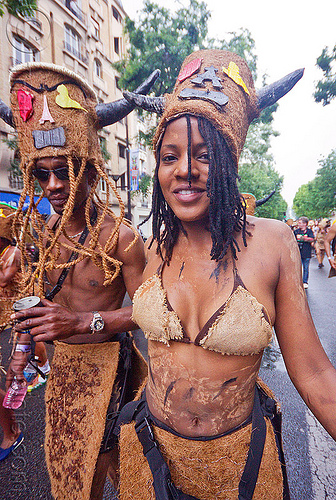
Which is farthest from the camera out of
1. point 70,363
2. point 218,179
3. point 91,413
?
point 70,363

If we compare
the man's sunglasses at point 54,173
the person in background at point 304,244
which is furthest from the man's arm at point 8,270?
the person in background at point 304,244

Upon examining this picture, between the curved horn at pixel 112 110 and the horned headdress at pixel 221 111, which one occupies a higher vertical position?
the curved horn at pixel 112 110

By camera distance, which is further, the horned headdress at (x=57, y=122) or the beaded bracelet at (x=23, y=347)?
the horned headdress at (x=57, y=122)

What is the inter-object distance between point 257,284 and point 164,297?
42cm

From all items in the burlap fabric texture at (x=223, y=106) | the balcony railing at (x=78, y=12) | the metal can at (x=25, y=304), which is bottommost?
the metal can at (x=25, y=304)

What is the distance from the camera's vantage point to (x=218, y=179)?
1189mm

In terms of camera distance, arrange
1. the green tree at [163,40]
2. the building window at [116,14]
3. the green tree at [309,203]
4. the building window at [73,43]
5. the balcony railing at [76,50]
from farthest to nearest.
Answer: the green tree at [309,203]
the building window at [116,14]
the balcony railing at [76,50]
the building window at [73,43]
the green tree at [163,40]

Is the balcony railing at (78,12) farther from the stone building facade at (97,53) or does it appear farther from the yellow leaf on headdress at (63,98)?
the yellow leaf on headdress at (63,98)

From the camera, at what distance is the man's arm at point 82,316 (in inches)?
56.7

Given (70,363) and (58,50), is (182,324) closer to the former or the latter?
(70,363)

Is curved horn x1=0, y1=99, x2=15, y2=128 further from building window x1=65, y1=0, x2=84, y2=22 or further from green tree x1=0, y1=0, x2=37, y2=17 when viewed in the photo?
building window x1=65, y1=0, x2=84, y2=22

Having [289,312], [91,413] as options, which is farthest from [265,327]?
[91,413]

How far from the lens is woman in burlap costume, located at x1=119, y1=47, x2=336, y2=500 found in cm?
114

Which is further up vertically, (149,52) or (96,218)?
(149,52)
